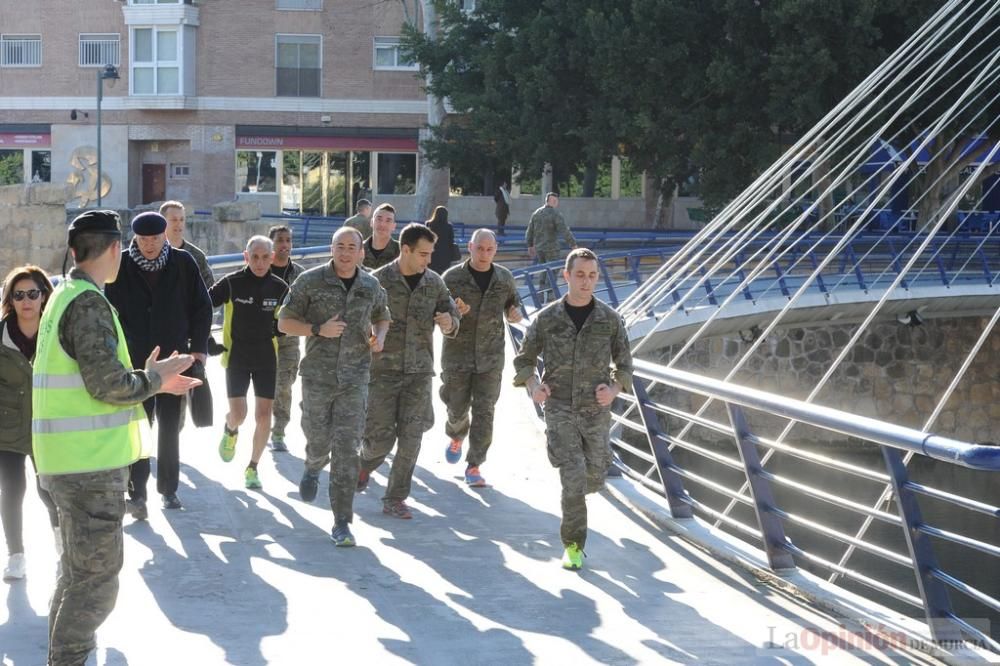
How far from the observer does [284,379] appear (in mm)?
11344

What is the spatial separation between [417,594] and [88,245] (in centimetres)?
269

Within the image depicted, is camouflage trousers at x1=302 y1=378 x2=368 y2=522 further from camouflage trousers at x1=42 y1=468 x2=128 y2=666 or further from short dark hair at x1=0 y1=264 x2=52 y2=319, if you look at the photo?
camouflage trousers at x1=42 y1=468 x2=128 y2=666

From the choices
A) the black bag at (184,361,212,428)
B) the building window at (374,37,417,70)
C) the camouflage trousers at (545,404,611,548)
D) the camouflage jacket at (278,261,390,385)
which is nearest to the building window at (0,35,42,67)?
the building window at (374,37,417,70)

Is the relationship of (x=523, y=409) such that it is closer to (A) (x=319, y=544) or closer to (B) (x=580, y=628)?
(A) (x=319, y=544)

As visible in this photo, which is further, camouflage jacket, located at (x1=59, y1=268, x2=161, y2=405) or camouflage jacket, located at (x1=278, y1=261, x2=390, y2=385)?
camouflage jacket, located at (x1=278, y1=261, x2=390, y2=385)

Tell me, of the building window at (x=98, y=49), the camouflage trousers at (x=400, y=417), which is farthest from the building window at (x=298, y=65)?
the camouflage trousers at (x=400, y=417)

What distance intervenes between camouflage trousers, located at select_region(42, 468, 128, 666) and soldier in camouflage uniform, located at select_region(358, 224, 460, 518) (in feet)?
12.5

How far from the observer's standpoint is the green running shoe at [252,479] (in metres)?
9.73

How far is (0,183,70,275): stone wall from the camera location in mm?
24734

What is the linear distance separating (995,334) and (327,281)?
996 inches

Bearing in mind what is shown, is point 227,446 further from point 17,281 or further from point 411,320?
point 17,281

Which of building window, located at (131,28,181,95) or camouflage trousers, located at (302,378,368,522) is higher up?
building window, located at (131,28,181,95)

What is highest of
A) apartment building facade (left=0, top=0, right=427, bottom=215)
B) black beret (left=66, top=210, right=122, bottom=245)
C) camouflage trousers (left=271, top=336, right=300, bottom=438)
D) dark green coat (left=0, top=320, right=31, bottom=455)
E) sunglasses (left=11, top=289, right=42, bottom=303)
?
apartment building facade (left=0, top=0, right=427, bottom=215)

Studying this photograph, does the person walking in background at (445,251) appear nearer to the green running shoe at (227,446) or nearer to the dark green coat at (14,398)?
the green running shoe at (227,446)
